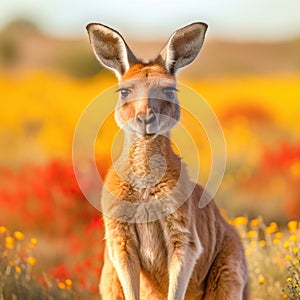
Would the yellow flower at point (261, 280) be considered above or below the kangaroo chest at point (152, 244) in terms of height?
below

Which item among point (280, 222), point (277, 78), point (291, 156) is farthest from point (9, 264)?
point (277, 78)

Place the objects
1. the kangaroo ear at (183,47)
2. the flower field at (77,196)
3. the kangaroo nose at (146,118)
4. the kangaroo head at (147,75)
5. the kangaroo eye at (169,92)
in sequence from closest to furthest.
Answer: the kangaroo nose at (146,118), the kangaroo head at (147,75), the kangaroo eye at (169,92), the kangaroo ear at (183,47), the flower field at (77,196)

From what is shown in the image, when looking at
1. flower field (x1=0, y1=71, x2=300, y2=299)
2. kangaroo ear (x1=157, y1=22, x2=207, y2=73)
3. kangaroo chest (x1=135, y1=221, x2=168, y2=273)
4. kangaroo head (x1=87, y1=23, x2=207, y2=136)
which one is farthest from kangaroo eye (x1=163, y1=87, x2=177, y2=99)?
flower field (x1=0, y1=71, x2=300, y2=299)

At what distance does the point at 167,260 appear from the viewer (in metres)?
5.69

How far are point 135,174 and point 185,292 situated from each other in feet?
2.92

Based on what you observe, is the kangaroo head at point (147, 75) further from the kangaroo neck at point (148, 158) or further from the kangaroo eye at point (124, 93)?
the kangaroo neck at point (148, 158)

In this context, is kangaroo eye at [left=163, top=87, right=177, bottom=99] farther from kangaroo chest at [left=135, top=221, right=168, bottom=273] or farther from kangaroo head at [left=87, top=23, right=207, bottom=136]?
kangaroo chest at [left=135, top=221, right=168, bottom=273]

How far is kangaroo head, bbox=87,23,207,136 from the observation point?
5.51m

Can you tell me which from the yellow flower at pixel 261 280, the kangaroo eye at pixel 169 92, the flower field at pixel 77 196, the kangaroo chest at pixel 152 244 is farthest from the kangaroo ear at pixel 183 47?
the yellow flower at pixel 261 280

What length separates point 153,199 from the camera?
5594 millimetres

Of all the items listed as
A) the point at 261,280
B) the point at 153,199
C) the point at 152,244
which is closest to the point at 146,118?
the point at 153,199

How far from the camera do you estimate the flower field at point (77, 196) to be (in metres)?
7.21

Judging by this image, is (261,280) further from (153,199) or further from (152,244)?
(153,199)

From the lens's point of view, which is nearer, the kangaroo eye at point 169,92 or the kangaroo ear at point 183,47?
the kangaroo eye at point 169,92
